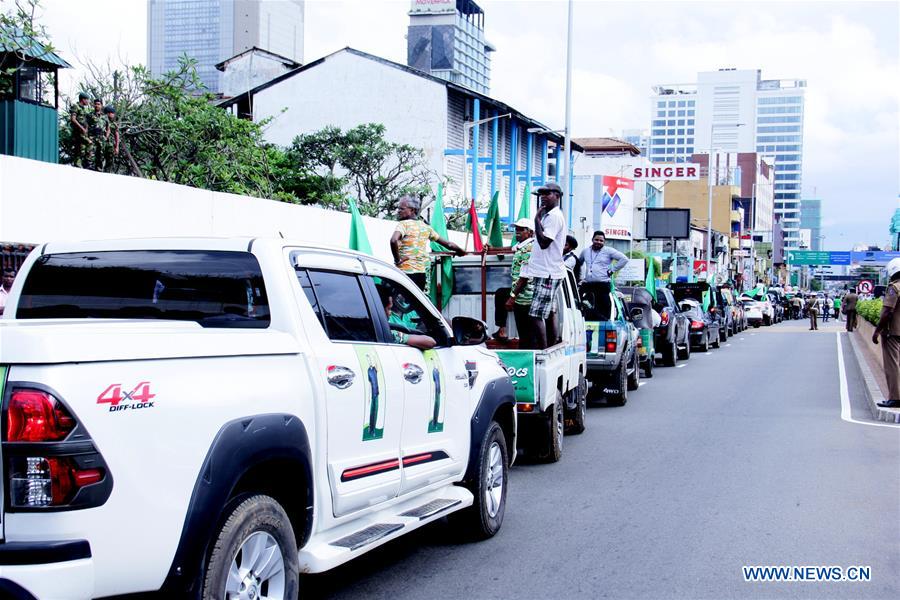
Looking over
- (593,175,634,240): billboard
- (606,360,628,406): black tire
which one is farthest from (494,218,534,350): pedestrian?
(593,175,634,240): billboard

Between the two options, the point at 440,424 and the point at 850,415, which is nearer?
the point at 440,424

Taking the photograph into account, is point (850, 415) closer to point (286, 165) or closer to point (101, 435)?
point (101, 435)

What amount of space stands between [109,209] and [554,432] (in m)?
7.53

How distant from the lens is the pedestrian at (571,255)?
1096cm

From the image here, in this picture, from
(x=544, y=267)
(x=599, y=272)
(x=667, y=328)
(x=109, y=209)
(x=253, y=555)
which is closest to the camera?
(x=253, y=555)

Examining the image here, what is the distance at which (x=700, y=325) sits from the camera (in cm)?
2752

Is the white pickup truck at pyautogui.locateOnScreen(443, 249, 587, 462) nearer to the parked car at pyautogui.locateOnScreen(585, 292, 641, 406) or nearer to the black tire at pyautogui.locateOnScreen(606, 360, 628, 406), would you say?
the parked car at pyautogui.locateOnScreen(585, 292, 641, 406)

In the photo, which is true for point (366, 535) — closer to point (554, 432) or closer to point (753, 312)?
point (554, 432)

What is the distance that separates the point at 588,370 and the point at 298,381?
10408mm

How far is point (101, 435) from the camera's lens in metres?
3.37

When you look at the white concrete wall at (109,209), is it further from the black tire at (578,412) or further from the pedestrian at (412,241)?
the black tire at (578,412)

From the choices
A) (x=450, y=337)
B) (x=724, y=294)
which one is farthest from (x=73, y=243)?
(x=724, y=294)

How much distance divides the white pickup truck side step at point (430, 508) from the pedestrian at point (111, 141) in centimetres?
1459

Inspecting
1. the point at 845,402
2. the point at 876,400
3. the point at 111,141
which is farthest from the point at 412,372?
the point at 111,141
